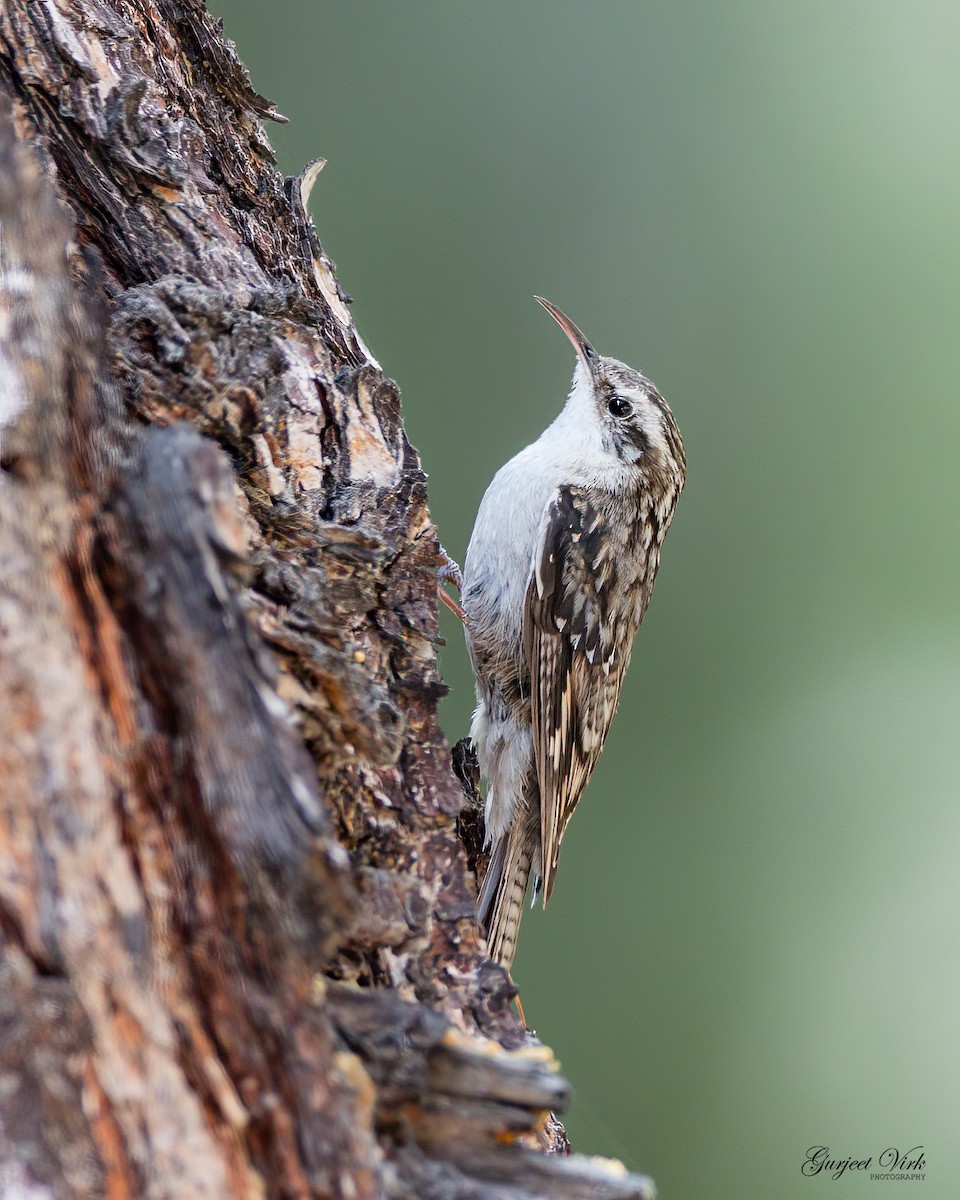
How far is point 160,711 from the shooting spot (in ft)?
2.45

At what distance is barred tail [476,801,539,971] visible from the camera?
196 cm

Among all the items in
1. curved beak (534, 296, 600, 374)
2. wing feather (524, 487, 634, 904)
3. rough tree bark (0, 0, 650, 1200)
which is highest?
curved beak (534, 296, 600, 374)

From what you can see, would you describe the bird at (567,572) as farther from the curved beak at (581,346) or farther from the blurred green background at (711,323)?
the blurred green background at (711,323)

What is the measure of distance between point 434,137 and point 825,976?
298cm

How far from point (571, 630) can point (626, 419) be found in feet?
1.74

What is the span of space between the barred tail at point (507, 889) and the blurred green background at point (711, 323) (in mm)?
1224

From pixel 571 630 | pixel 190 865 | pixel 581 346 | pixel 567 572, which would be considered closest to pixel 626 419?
pixel 581 346

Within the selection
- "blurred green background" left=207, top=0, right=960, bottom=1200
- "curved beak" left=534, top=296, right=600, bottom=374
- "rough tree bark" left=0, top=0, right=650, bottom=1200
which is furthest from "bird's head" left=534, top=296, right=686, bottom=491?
"rough tree bark" left=0, top=0, right=650, bottom=1200

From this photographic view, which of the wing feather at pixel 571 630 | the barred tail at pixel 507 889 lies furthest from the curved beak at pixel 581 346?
the barred tail at pixel 507 889

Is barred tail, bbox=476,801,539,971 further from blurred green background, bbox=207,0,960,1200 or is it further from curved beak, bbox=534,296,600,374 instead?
blurred green background, bbox=207,0,960,1200

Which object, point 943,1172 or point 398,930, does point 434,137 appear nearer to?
point 398,930

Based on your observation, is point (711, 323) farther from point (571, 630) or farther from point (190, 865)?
point (190, 865)

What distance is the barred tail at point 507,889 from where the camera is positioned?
1963 millimetres

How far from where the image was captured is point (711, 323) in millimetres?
3299
